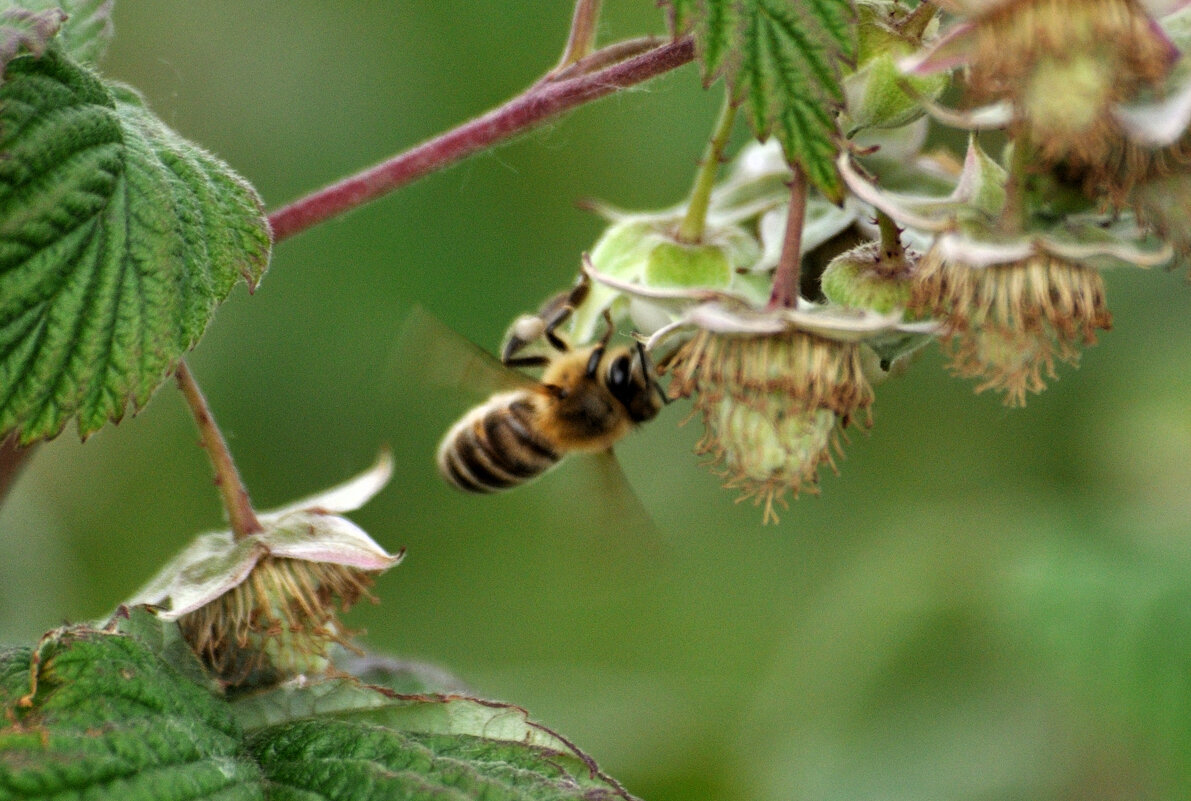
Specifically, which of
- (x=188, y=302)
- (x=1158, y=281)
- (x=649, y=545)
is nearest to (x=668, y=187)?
(x=1158, y=281)

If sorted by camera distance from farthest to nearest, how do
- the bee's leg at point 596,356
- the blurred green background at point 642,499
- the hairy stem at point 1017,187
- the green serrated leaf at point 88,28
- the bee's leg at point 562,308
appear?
the blurred green background at point 642,499
the bee's leg at point 596,356
the bee's leg at point 562,308
the green serrated leaf at point 88,28
the hairy stem at point 1017,187

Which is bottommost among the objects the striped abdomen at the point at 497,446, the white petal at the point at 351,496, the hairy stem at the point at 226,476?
the striped abdomen at the point at 497,446

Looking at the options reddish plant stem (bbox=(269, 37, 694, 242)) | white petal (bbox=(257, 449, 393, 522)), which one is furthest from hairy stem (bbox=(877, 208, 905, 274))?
white petal (bbox=(257, 449, 393, 522))

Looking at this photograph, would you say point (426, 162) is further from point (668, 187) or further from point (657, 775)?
point (668, 187)

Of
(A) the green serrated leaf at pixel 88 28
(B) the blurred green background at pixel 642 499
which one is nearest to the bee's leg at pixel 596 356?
(A) the green serrated leaf at pixel 88 28

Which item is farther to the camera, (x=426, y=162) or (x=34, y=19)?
(x=426, y=162)

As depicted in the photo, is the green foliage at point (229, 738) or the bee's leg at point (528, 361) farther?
the bee's leg at point (528, 361)

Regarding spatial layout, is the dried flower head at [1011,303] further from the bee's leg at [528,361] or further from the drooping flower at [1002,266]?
the bee's leg at [528,361]

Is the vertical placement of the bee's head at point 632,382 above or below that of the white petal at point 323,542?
below
